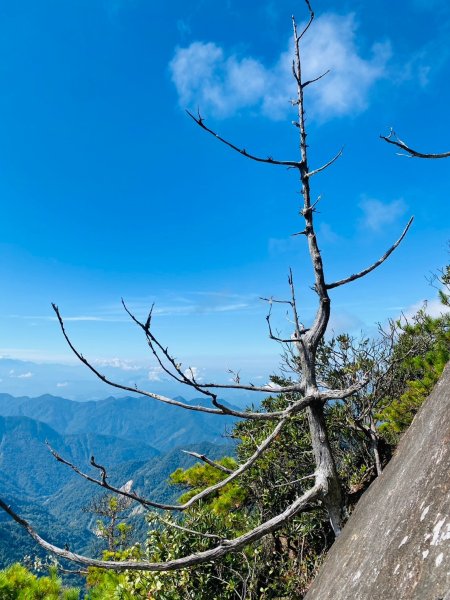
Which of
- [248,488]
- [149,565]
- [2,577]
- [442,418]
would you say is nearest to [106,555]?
[248,488]

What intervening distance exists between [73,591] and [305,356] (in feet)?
30.1

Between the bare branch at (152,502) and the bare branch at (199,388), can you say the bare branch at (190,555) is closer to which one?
the bare branch at (152,502)

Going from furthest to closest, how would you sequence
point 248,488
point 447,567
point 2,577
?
Result: 1. point 248,488
2. point 2,577
3. point 447,567

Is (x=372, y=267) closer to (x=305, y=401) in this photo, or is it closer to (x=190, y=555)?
(x=305, y=401)

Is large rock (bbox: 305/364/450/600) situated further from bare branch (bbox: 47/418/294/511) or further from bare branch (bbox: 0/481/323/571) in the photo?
bare branch (bbox: 47/418/294/511)

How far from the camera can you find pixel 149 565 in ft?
10.9

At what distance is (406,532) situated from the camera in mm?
2943

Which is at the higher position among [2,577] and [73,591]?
[2,577]

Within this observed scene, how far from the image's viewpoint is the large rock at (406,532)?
8.30 ft

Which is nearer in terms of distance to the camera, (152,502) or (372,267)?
(152,502)

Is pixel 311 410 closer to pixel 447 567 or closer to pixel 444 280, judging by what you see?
pixel 447 567

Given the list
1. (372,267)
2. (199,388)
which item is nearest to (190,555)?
(199,388)

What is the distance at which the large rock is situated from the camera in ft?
8.30

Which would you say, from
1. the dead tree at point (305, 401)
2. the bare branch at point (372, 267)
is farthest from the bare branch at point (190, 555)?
the bare branch at point (372, 267)
